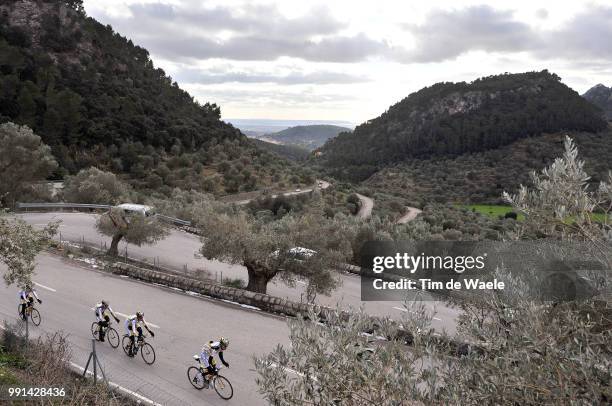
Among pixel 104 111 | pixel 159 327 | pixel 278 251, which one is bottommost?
pixel 159 327

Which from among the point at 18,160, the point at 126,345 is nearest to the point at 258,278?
the point at 126,345

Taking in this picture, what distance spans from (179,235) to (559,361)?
83.0ft

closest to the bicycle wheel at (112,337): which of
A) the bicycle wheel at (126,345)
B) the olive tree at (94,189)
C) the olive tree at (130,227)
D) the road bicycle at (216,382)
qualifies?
the bicycle wheel at (126,345)

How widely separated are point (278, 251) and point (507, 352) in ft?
38.7

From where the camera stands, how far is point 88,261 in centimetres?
1941

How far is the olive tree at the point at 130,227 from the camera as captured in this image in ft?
66.0

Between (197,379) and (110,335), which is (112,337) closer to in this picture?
(110,335)

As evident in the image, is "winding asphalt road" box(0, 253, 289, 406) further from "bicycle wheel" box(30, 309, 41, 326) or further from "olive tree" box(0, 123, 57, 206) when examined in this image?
"olive tree" box(0, 123, 57, 206)

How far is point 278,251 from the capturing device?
616 inches

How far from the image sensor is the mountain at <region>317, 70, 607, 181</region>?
91062mm

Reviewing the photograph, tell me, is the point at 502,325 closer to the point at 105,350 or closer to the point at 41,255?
the point at 105,350

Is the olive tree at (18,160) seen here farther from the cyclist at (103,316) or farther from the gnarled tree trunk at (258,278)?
the cyclist at (103,316)

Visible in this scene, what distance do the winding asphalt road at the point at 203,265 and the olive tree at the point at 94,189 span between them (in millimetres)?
2314

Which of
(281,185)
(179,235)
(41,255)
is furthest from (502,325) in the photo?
(281,185)
